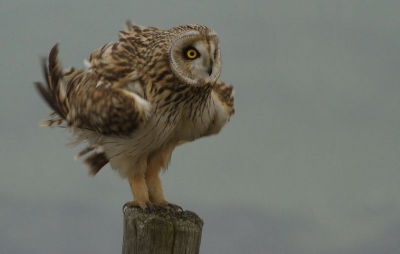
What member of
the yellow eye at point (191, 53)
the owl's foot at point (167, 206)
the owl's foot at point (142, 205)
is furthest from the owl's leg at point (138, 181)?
the yellow eye at point (191, 53)

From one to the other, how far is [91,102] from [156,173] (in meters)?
0.98

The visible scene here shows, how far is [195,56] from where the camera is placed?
4.35m

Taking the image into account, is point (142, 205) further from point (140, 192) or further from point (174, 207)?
point (174, 207)

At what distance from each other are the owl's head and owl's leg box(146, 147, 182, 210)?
3.06 feet

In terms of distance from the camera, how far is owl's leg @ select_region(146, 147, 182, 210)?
5.07 meters

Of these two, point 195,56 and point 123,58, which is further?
point 123,58

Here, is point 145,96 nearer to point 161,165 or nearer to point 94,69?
point 94,69

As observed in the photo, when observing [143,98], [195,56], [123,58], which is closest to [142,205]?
[143,98]

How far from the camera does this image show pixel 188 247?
4.14m

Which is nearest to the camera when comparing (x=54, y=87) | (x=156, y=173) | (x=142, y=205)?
(x=142, y=205)

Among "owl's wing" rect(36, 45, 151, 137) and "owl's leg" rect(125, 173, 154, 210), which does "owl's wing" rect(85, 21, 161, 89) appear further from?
"owl's leg" rect(125, 173, 154, 210)

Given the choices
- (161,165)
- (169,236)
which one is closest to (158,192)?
(161,165)

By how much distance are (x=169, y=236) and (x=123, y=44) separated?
59.5 inches

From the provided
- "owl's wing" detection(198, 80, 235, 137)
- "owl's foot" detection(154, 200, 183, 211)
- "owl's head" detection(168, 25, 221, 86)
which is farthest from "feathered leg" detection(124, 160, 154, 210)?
"owl's head" detection(168, 25, 221, 86)
